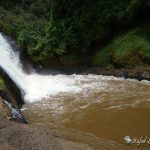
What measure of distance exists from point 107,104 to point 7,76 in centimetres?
464

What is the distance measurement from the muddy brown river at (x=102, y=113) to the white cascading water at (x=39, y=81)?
31 centimetres

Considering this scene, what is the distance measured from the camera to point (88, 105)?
11273mm

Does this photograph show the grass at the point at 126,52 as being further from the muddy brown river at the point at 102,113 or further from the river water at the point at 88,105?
the muddy brown river at the point at 102,113

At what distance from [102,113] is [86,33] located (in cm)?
595

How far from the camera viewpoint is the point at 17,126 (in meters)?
7.86

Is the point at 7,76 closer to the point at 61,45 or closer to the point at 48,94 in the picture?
the point at 48,94

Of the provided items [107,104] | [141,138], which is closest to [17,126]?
[141,138]

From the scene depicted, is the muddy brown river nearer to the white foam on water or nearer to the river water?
the river water

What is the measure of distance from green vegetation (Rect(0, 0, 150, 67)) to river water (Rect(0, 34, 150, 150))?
986 mm

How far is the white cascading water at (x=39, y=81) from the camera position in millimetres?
13164

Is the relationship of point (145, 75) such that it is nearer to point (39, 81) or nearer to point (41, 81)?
point (41, 81)

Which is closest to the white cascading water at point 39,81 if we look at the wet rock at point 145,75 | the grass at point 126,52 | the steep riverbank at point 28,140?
the grass at point 126,52

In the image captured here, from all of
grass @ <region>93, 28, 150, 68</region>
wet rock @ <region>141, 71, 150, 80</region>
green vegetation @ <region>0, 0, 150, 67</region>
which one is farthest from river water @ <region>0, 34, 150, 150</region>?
green vegetation @ <region>0, 0, 150, 67</region>

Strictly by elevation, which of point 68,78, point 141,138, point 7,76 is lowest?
point 68,78
